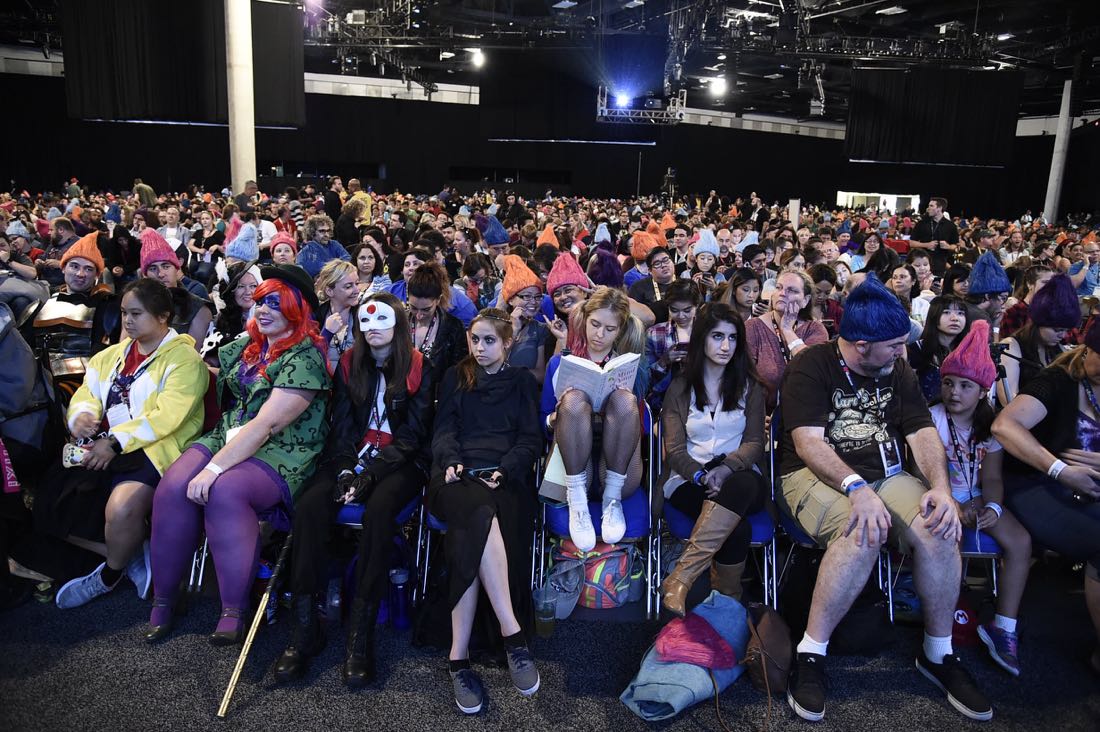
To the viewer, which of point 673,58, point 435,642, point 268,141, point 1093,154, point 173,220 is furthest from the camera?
point 268,141

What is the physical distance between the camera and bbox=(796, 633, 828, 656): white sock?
3021 millimetres

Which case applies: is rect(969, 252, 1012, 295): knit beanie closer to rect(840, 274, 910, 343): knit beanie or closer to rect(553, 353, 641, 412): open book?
rect(840, 274, 910, 343): knit beanie

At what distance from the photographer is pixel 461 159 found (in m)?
32.2

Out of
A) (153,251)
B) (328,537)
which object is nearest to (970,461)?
(328,537)

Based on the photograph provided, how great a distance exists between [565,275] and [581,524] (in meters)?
1.85

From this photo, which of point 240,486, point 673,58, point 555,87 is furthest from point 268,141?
point 240,486

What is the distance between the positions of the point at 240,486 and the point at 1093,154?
104 feet

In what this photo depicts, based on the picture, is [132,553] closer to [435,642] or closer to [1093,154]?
[435,642]

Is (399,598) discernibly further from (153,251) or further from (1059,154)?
(1059,154)

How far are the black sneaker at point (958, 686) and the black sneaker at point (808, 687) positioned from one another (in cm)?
43

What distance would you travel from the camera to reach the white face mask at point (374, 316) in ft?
11.5

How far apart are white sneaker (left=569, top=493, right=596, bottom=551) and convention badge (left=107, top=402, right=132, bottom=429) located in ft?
6.71

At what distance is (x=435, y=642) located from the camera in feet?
10.8

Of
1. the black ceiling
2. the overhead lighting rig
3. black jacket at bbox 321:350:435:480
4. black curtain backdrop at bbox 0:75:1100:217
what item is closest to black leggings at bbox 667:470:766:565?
black jacket at bbox 321:350:435:480
